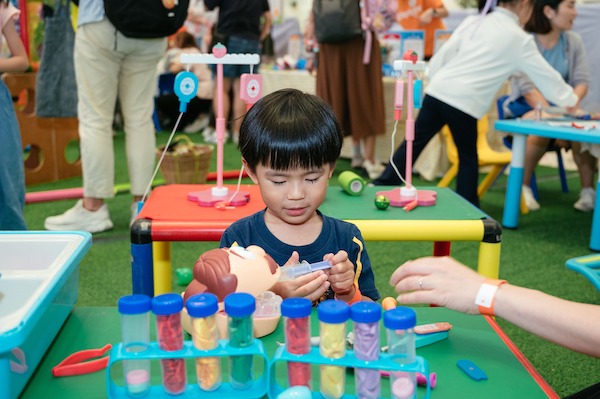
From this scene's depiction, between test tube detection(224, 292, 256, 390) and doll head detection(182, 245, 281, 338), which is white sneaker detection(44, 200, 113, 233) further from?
test tube detection(224, 292, 256, 390)

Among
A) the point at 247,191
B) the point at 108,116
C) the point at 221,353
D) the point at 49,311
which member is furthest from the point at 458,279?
the point at 108,116

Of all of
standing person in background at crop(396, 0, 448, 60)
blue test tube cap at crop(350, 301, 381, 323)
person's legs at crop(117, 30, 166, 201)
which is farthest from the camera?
standing person in background at crop(396, 0, 448, 60)

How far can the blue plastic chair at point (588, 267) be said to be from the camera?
5.97ft

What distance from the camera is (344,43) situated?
Answer: 13.3ft

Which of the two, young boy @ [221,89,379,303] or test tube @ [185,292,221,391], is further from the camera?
young boy @ [221,89,379,303]

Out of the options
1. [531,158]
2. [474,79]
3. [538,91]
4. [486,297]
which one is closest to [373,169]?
[531,158]

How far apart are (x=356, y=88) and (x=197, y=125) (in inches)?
98.6

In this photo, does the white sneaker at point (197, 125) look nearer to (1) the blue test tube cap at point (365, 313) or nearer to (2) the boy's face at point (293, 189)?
(2) the boy's face at point (293, 189)

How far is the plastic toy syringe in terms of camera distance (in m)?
1.08

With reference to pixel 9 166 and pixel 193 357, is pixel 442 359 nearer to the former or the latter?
pixel 193 357

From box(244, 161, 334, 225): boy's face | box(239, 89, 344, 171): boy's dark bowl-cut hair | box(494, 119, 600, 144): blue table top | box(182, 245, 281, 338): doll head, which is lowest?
box(494, 119, 600, 144): blue table top

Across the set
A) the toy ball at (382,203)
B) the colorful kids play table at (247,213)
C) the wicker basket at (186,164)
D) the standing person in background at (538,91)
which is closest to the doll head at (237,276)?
the colorful kids play table at (247,213)

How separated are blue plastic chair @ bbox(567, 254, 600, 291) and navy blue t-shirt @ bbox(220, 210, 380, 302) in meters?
0.79

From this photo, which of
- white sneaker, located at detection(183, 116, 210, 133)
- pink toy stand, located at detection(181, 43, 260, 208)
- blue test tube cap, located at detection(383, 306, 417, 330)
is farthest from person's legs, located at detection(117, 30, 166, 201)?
white sneaker, located at detection(183, 116, 210, 133)
